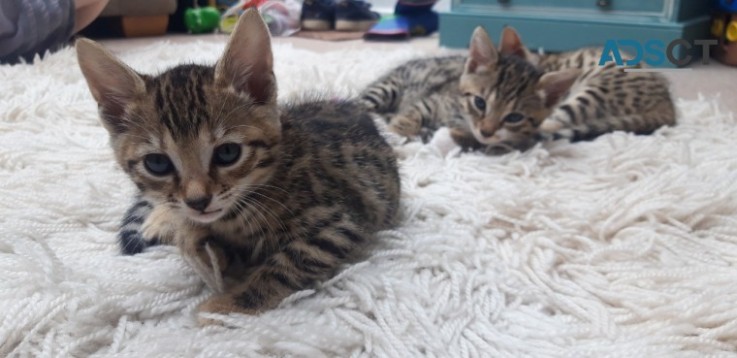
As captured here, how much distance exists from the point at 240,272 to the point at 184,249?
0.11 metres

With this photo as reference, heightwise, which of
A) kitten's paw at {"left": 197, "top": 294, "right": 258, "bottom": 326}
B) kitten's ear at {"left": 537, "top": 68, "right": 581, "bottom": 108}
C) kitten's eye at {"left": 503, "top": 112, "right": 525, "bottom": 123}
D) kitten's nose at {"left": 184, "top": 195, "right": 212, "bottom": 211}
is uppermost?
kitten's nose at {"left": 184, "top": 195, "right": 212, "bottom": 211}

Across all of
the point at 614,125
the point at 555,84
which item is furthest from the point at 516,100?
the point at 614,125

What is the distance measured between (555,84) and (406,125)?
50cm

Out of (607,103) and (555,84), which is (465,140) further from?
(607,103)

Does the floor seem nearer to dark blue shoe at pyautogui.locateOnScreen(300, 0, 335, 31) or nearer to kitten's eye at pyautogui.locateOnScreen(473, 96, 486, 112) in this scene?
dark blue shoe at pyautogui.locateOnScreen(300, 0, 335, 31)

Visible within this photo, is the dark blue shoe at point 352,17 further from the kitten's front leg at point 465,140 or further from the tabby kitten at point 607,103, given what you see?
the kitten's front leg at point 465,140

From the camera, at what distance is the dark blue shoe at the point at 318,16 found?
4281 millimetres

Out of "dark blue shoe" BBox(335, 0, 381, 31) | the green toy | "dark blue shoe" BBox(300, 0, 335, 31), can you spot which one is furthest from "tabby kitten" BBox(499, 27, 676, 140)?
the green toy

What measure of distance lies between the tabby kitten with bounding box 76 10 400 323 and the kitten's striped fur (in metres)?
0.95

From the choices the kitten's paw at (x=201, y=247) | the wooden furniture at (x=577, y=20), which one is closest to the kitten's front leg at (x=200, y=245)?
the kitten's paw at (x=201, y=247)

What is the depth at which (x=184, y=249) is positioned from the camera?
109cm

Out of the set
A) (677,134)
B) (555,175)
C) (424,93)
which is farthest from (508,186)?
(424,93)

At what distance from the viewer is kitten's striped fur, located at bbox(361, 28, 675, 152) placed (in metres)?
2.04

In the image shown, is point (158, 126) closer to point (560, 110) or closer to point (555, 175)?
point (555, 175)
